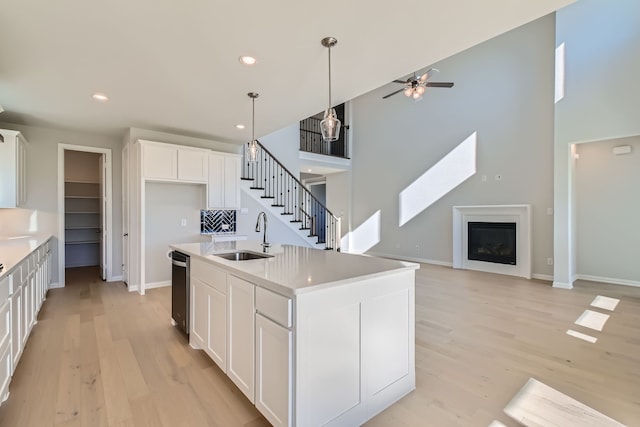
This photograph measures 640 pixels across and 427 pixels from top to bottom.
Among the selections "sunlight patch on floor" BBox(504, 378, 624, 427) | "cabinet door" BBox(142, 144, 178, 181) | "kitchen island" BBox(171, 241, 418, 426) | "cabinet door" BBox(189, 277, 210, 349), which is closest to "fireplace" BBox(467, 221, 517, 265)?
"sunlight patch on floor" BBox(504, 378, 624, 427)

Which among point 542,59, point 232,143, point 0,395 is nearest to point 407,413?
point 0,395

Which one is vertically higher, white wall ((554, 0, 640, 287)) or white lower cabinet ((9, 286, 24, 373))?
white wall ((554, 0, 640, 287))

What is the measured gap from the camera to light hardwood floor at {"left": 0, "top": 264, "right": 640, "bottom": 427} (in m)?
1.85

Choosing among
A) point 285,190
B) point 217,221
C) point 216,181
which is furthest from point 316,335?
point 285,190

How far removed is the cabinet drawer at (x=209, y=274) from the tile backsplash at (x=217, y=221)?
9.54 feet

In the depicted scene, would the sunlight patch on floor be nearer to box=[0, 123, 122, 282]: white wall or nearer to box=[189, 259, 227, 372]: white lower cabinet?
box=[189, 259, 227, 372]: white lower cabinet

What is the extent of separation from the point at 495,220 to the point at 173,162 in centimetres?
613

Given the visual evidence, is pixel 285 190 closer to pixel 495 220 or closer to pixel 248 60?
pixel 495 220

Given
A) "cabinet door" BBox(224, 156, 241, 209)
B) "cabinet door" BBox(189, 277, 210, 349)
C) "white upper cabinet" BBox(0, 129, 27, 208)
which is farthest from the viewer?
"cabinet door" BBox(224, 156, 241, 209)

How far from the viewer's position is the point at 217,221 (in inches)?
222

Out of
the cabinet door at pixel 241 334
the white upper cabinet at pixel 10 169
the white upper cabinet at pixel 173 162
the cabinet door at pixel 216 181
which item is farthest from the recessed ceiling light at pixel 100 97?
→ the cabinet door at pixel 241 334

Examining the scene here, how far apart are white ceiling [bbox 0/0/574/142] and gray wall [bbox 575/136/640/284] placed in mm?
4632

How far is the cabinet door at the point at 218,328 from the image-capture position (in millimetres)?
2125

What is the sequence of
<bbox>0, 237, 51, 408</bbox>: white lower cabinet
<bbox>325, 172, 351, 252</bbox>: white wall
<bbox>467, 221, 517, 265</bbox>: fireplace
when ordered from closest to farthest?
1. <bbox>0, 237, 51, 408</bbox>: white lower cabinet
2. <bbox>467, 221, 517, 265</bbox>: fireplace
3. <bbox>325, 172, 351, 252</bbox>: white wall
